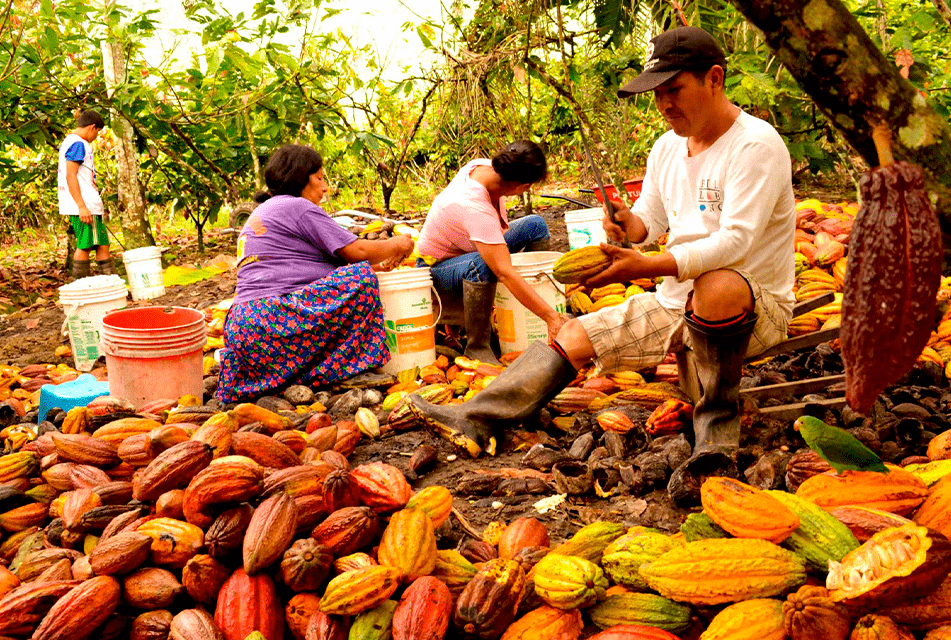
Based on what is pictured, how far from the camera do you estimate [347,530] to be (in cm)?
194

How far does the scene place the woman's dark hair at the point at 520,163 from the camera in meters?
3.99

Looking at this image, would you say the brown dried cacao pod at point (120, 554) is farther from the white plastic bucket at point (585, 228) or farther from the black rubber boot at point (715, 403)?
the white plastic bucket at point (585, 228)

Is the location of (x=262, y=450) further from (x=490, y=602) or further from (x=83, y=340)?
(x=83, y=340)

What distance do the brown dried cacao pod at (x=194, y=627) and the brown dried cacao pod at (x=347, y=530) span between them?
0.31 m

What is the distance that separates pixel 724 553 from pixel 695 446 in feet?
3.28

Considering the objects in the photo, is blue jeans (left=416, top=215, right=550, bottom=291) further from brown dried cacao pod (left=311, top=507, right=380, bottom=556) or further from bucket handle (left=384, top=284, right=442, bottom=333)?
brown dried cacao pod (left=311, top=507, right=380, bottom=556)

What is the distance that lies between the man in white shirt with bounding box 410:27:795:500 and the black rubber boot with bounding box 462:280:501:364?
1261 millimetres

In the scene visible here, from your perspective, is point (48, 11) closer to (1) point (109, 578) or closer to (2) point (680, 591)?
(1) point (109, 578)

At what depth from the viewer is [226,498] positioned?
2.02m

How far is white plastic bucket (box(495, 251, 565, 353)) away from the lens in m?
4.14

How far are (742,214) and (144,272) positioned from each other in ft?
16.3

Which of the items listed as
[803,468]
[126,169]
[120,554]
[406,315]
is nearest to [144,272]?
[126,169]

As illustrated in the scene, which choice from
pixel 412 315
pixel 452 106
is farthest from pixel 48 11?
pixel 412 315

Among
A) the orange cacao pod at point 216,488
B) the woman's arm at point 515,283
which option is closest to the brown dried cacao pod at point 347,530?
the orange cacao pod at point 216,488
